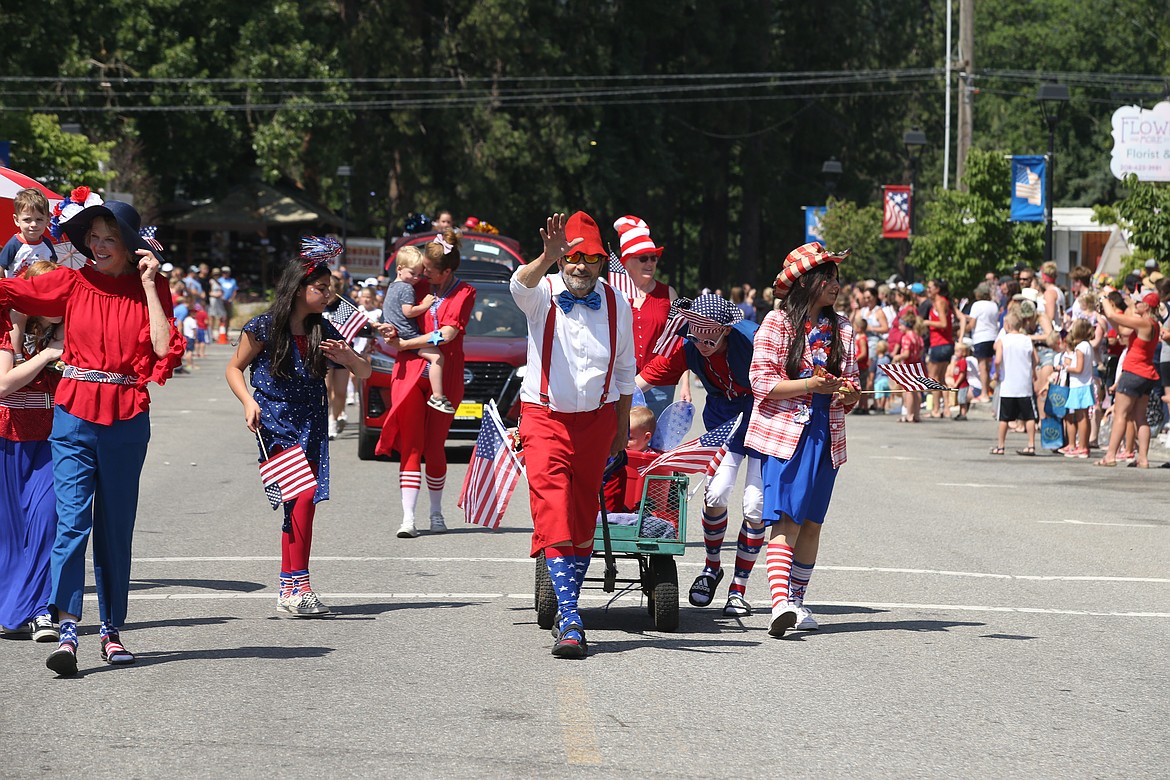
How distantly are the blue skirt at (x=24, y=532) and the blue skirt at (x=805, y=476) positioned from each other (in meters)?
3.49

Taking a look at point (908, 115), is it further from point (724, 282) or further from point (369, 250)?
point (369, 250)

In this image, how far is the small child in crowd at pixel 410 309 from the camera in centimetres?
1291

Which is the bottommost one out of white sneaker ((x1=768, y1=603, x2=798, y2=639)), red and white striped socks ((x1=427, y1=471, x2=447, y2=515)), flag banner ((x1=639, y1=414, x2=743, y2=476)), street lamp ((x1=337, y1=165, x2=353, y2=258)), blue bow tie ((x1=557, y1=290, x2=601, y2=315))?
white sneaker ((x1=768, y1=603, x2=798, y2=639))

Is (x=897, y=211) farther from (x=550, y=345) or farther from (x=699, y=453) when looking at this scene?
(x=550, y=345)

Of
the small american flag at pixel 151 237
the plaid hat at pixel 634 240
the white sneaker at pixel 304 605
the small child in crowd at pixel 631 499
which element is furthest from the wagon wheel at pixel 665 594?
the small american flag at pixel 151 237

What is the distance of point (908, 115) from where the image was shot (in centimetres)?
7519

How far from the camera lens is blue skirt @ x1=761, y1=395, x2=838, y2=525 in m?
8.73

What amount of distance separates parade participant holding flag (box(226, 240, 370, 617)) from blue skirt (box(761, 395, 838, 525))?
2.21m

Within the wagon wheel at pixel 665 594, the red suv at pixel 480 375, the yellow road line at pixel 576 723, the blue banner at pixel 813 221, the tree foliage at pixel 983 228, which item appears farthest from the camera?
the blue banner at pixel 813 221

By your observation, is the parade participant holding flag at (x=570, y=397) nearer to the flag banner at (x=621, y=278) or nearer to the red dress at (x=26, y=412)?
the flag banner at (x=621, y=278)

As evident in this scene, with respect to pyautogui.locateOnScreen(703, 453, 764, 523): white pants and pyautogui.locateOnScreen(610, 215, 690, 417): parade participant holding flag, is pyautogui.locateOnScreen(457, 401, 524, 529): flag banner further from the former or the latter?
pyautogui.locateOnScreen(703, 453, 764, 523): white pants

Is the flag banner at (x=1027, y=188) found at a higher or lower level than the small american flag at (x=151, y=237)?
higher

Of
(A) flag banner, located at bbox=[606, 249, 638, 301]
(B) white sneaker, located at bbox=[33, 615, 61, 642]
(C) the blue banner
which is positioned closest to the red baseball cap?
(A) flag banner, located at bbox=[606, 249, 638, 301]

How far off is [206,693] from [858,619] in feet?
12.3
